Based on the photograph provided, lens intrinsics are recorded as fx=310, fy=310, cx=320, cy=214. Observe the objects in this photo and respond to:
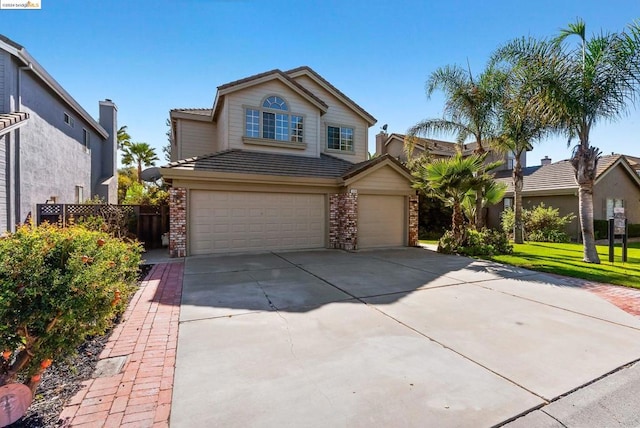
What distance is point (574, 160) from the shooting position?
10266 mm

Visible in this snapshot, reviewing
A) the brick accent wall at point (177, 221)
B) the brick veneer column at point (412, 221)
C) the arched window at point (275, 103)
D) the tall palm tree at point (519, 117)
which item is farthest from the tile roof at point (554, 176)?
the brick accent wall at point (177, 221)

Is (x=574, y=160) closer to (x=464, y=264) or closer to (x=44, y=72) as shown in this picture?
(x=464, y=264)

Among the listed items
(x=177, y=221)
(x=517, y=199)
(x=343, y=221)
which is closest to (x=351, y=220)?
(x=343, y=221)

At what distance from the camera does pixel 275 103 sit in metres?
13.7

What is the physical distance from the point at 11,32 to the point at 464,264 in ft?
56.1

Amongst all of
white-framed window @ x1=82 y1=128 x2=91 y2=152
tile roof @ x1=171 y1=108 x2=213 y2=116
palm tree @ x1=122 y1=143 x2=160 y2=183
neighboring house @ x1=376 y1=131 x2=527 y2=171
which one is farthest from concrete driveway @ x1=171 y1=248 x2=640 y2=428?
palm tree @ x1=122 y1=143 x2=160 y2=183

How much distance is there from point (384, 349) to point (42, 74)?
15220 millimetres

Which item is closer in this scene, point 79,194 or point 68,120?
point 68,120

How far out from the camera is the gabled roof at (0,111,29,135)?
342 inches

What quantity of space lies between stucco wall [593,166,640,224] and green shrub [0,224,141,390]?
23.9 meters

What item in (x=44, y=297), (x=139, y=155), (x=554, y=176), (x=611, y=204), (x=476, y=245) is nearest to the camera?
(x=44, y=297)

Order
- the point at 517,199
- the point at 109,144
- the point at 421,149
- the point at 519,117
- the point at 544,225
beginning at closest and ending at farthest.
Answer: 1. the point at 519,117
2. the point at 517,199
3. the point at 544,225
4. the point at 109,144
5. the point at 421,149

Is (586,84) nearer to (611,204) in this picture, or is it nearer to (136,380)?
(136,380)

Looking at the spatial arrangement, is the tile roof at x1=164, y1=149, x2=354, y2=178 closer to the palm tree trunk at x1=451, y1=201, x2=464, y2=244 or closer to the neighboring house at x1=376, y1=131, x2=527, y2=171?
the palm tree trunk at x1=451, y1=201, x2=464, y2=244
